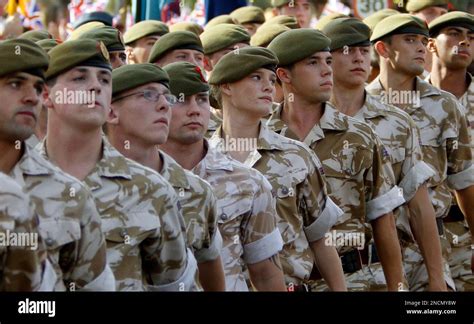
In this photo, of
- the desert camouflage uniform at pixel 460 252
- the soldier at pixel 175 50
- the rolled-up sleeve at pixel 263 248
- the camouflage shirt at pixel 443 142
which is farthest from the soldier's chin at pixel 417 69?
the rolled-up sleeve at pixel 263 248

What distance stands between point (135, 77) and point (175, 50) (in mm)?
2405

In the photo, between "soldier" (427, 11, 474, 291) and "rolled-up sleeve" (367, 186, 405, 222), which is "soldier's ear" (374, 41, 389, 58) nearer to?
"soldier" (427, 11, 474, 291)

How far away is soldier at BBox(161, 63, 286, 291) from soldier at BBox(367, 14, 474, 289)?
2.11m

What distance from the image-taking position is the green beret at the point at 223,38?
36.8 feet

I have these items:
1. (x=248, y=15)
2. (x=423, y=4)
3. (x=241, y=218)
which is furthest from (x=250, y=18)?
(x=241, y=218)

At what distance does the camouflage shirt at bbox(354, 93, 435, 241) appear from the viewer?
1011 cm

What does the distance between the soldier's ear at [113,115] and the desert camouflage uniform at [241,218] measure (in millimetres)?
539

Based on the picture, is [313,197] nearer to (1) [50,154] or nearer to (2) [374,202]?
(2) [374,202]
